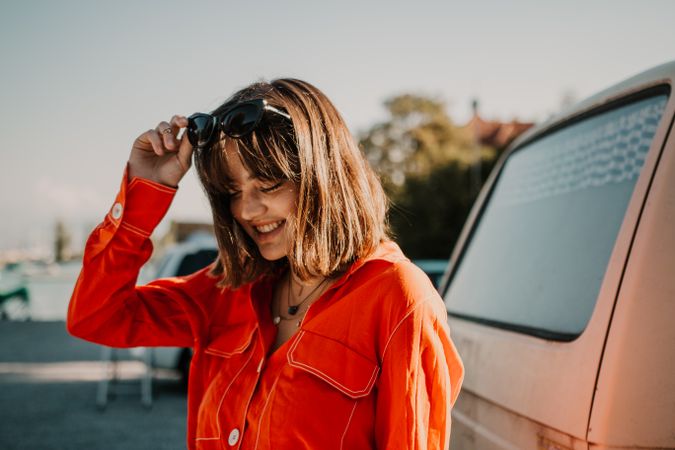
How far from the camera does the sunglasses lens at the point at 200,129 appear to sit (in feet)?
5.82

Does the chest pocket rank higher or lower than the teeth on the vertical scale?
lower

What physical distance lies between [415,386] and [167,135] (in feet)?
3.47

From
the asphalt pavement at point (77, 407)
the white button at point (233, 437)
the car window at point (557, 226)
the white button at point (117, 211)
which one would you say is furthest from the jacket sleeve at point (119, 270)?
the asphalt pavement at point (77, 407)

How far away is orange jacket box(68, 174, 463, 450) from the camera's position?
1.45 meters

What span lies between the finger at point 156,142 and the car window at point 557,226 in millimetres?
1365

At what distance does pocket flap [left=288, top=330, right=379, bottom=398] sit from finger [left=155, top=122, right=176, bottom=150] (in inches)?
28.8

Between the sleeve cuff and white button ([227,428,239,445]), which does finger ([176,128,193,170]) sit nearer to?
the sleeve cuff

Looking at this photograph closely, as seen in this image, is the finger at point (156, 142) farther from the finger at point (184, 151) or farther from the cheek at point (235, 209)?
the cheek at point (235, 209)

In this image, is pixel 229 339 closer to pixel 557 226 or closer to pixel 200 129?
pixel 200 129

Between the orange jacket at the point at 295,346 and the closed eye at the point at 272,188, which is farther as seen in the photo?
the closed eye at the point at 272,188

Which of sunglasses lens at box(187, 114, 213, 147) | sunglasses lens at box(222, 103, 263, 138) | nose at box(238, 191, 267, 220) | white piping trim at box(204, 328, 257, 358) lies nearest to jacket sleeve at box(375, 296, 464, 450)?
white piping trim at box(204, 328, 257, 358)

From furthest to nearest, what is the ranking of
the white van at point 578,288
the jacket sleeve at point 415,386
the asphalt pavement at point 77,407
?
the asphalt pavement at point 77,407, the white van at point 578,288, the jacket sleeve at point 415,386

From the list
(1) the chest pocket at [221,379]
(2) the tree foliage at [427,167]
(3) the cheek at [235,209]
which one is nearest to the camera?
(1) the chest pocket at [221,379]

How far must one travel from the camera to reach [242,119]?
1.71 metres
